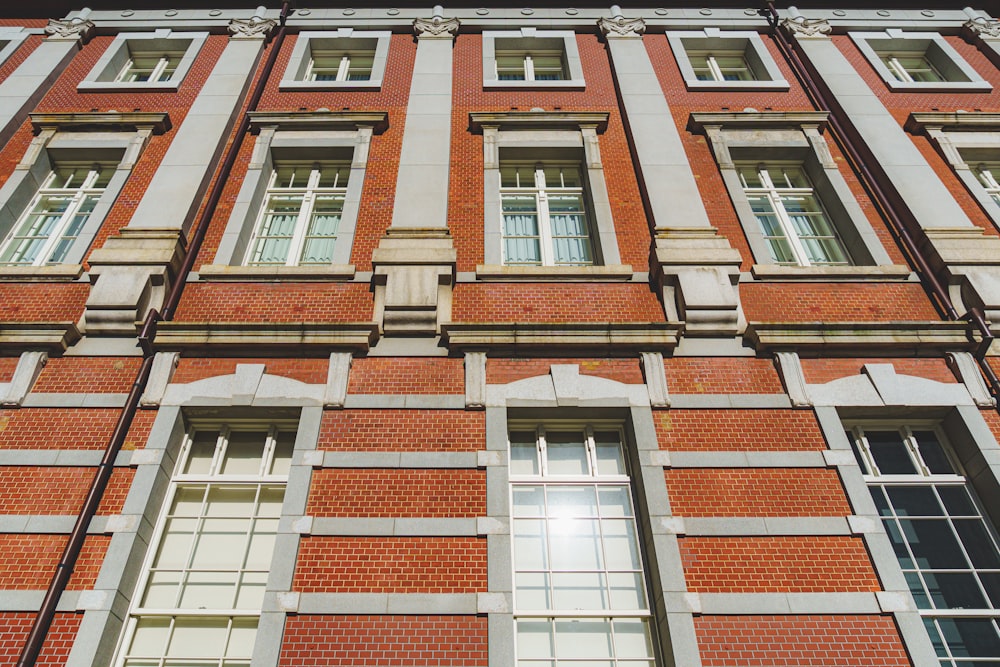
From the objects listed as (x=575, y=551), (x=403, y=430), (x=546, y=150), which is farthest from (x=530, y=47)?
(x=575, y=551)

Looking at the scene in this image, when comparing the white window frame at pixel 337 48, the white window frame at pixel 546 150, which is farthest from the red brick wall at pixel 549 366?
the white window frame at pixel 337 48

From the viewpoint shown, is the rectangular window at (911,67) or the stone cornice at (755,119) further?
the rectangular window at (911,67)

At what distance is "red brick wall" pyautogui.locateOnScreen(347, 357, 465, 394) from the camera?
7289mm

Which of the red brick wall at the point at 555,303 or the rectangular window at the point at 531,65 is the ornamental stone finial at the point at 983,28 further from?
the red brick wall at the point at 555,303

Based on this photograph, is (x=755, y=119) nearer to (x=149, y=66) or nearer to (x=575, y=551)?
(x=575, y=551)

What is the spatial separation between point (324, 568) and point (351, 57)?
1027 centimetres

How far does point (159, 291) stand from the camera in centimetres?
806

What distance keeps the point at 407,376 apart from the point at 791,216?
20.9 ft

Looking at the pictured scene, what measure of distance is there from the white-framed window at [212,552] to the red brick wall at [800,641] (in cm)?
422

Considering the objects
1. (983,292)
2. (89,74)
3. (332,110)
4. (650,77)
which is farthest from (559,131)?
(89,74)

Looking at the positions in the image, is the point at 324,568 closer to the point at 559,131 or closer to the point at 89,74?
the point at 559,131

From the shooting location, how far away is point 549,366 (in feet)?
24.5

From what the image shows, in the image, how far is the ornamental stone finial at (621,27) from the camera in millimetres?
12430

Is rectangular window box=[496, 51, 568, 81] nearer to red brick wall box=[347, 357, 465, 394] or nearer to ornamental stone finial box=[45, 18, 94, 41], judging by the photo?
red brick wall box=[347, 357, 465, 394]
